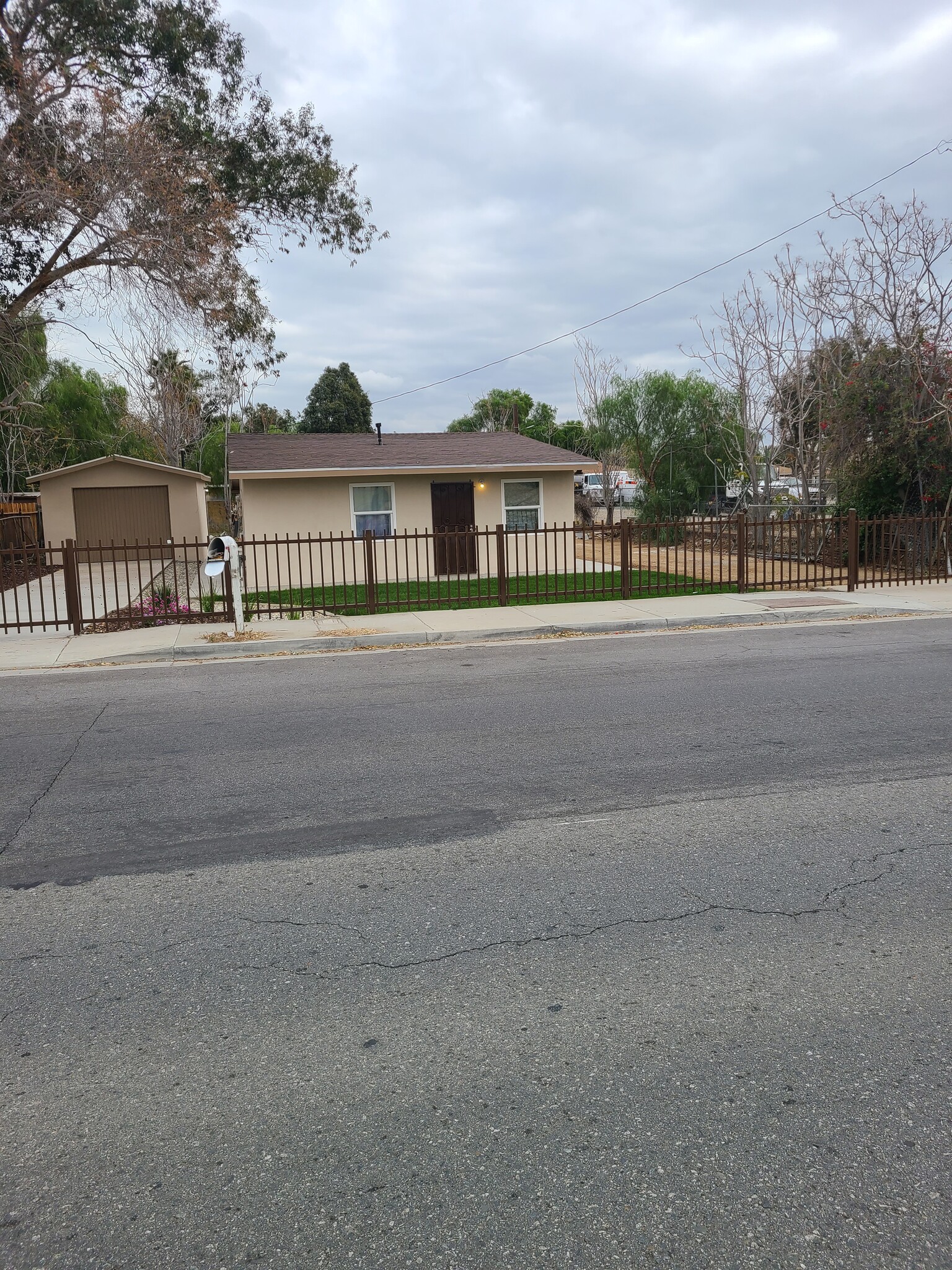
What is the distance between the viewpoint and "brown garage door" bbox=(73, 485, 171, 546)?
28953mm

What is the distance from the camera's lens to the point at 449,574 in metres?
20.2

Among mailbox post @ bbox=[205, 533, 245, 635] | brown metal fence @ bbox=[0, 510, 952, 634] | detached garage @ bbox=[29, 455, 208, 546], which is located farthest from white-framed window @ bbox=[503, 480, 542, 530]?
detached garage @ bbox=[29, 455, 208, 546]

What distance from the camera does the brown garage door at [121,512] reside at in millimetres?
28953

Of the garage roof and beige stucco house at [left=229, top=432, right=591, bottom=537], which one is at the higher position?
the garage roof

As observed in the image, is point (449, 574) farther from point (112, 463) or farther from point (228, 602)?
point (112, 463)

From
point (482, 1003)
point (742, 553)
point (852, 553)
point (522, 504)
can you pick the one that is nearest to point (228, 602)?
point (742, 553)

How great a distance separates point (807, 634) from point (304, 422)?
59.4 metres

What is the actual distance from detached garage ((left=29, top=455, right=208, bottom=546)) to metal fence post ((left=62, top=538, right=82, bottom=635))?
1526 centimetres

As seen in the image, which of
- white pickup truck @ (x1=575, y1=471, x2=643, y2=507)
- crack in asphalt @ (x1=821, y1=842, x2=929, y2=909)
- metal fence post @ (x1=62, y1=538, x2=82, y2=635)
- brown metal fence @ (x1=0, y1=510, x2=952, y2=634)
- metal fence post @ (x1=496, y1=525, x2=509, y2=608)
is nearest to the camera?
crack in asphalt @ (x1=821, y1=842, x2=929, y2=909)

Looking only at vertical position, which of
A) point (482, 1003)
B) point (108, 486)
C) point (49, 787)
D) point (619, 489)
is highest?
point (108, 486)

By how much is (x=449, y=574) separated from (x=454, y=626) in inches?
285

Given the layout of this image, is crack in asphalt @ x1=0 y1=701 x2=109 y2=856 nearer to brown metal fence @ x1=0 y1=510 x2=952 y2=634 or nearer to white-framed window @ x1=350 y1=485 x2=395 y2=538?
brown metal fence @ x1=0 y1=510 x2=952 y2=634

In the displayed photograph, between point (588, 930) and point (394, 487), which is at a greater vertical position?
point (394, 487)

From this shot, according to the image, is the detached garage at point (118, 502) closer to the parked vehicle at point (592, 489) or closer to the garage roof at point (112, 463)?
the garage roof at point (112, 463)
